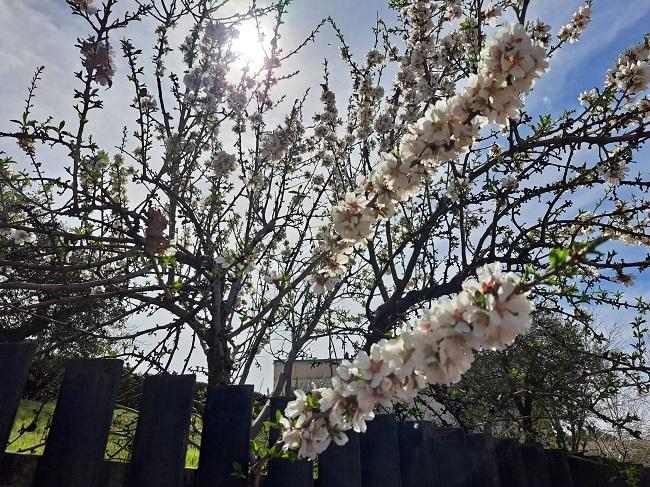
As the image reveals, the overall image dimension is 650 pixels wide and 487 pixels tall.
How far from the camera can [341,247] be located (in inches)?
79.3

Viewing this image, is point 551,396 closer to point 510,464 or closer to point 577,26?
point 510,464

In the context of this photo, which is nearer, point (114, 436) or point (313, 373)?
point (114, 436)

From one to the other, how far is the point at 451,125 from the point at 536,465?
2.31 metres

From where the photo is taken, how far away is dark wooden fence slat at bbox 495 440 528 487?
2.63 m

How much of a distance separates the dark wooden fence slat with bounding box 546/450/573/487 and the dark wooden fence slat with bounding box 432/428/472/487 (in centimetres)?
81

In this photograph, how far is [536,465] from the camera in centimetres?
271

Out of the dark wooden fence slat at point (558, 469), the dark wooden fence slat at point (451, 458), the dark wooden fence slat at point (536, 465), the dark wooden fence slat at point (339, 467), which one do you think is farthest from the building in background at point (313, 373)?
the dark wooden fence slat at point (558, 469)

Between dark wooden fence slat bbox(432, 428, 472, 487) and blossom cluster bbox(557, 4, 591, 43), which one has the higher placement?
blossom cluster bbox(557, 4, 591, 43)

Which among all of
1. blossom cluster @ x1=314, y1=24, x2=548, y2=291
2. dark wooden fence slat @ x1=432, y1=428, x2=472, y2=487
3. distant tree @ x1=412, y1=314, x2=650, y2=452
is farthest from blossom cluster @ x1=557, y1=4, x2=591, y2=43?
dark wooden fence slat @ x1=432, y1=428, x2=472, y2=487

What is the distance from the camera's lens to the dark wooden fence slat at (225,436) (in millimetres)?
1496

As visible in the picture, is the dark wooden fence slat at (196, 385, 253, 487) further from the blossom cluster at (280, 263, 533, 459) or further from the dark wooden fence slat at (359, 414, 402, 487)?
the dark wooden fence slat at (359, 414, 402, 487)

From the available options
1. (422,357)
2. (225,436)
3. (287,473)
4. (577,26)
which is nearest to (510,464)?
(287,473)

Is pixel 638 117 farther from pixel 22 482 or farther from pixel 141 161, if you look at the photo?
pixel 22 482

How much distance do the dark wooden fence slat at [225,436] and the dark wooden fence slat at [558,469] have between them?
2.25 metres
